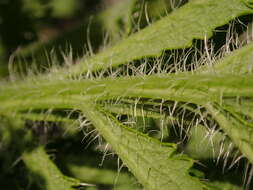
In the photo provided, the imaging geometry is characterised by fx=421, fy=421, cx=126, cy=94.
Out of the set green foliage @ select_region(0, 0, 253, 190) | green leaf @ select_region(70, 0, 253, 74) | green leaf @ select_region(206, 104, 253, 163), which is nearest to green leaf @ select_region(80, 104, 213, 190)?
green foliage @ select_region(0, 0, 253, 190)

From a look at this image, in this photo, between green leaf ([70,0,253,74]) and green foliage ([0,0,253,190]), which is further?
green leaf ([70,0,253,74])

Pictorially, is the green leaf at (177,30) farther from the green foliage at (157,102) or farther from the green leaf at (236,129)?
the green leaf at (236,129)

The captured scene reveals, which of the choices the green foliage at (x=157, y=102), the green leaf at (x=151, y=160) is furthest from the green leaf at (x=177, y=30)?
the green leaf at (x=151, y=160)

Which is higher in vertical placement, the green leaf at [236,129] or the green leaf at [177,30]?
the green leaf at [177,30]

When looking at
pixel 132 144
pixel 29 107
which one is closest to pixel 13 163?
pixel 29 107

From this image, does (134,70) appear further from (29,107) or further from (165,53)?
(29,107)

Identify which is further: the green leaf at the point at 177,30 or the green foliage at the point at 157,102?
the green leaf at the point at 177,30

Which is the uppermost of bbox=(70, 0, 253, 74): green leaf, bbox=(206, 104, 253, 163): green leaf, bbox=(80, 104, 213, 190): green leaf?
bbox=(70, 0, 253, 74): green leaf

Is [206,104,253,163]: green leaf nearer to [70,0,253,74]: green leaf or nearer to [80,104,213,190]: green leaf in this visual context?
[80,104,213,190]: green leaf
